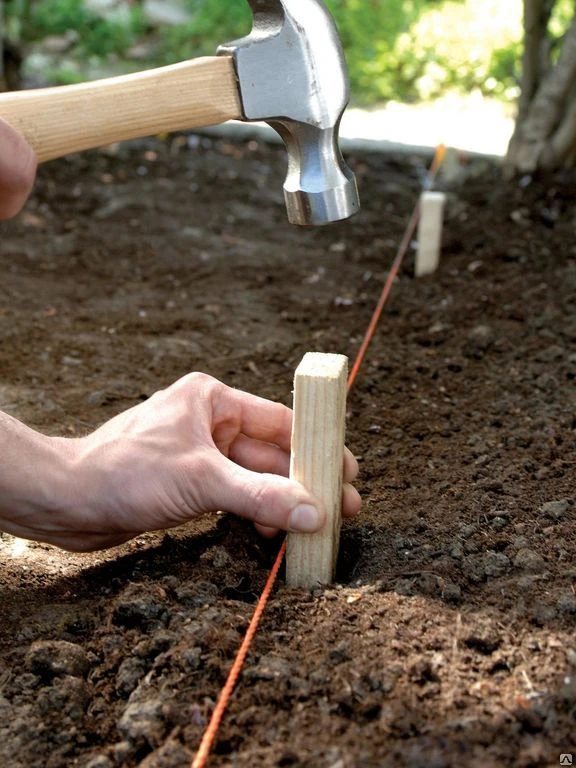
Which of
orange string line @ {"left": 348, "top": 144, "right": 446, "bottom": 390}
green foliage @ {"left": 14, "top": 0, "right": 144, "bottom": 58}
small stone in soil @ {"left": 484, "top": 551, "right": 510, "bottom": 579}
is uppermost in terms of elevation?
small stone in soil @ {"left": 484, "top": 551, "right": 510, "bottom": 579}

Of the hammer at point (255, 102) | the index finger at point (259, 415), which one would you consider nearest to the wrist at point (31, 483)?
the index finger at point (259, 415)

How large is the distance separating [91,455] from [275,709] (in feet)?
2.39

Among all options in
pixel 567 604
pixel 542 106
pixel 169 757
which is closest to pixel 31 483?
pixel 169 757

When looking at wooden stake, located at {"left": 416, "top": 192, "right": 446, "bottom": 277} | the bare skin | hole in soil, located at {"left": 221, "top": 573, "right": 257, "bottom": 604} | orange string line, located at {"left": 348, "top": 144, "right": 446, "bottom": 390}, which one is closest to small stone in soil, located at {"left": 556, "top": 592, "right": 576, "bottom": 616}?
the bare skin

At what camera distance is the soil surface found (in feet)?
5.62

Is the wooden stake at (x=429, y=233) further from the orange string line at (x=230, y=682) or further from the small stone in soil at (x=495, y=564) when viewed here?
the orange string line at (x=230, y=682)

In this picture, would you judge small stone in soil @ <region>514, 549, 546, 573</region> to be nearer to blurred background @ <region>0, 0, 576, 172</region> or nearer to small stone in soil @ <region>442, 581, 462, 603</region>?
small stone in soil @ <region>442, 581, 462, 603</region>

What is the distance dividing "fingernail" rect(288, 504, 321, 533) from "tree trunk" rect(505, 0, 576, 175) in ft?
12.6

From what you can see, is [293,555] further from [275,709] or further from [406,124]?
[406,124]

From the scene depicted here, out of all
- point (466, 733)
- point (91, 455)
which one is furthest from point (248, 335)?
point (466, 733)

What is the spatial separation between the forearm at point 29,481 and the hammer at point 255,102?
0.64 meters

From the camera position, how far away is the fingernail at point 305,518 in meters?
2.06

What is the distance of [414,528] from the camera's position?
7.67 feet

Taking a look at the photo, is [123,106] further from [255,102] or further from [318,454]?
[318,454]
